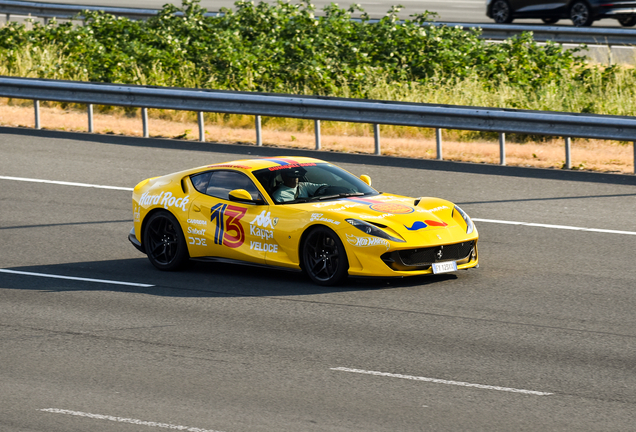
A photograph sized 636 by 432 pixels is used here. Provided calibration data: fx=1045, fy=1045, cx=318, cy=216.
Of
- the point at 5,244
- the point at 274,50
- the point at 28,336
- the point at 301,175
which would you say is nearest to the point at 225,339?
the point at 28,336

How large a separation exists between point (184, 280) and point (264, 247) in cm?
101

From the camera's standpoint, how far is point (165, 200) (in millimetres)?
11836

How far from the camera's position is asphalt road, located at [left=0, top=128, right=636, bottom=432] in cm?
691

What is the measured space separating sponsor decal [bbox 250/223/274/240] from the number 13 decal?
0.46 feet

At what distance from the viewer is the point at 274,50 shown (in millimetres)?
24141

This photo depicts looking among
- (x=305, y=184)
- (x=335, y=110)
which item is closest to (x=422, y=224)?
(x=305, y=184)

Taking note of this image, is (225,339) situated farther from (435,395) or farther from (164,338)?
(435,395)

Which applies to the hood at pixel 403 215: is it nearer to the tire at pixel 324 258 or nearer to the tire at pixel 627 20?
the tire at pixel 324 258

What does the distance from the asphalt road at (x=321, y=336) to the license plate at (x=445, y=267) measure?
19 cm

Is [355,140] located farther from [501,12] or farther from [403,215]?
[501,12]

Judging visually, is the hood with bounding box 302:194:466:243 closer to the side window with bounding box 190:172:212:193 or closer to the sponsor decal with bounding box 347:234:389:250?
the sponsor decal with bounding box 347:234:389:250

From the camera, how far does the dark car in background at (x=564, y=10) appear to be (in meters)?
30.1

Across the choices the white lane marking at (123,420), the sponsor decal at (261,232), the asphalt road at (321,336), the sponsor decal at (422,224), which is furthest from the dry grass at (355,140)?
the white lane marking at (123,420)

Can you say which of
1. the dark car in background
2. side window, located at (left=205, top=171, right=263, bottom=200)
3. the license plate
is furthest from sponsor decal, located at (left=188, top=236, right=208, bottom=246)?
the dark car in background
